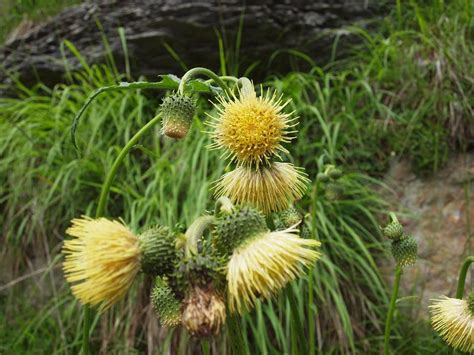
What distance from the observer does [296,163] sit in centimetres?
267

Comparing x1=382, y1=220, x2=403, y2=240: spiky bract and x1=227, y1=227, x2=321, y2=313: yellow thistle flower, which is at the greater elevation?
x1=227, y1=227, x2=321, y2=313: yellow thistle flower

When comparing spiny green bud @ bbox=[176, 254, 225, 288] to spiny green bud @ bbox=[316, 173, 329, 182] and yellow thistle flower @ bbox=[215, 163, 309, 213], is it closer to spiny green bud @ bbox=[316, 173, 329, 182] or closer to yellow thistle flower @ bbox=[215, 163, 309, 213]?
yellow thistle flower @ bbox=[215, 163, 309, 213]

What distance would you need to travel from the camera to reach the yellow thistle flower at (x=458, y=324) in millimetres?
1035

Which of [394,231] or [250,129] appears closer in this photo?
[250,129]

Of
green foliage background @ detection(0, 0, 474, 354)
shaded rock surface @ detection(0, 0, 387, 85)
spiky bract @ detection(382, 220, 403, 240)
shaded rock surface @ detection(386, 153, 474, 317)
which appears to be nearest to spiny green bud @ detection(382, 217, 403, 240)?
spiky bract @ detection(382, 220, 403, 240)

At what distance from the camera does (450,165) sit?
2715 mm

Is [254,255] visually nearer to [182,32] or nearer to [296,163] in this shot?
[296,163]

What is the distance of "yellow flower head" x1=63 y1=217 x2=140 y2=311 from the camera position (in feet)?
2.39

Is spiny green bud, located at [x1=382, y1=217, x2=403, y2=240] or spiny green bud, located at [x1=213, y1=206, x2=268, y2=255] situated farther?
spiny green bud, located at [x1=382, y1=217, x2=403, y2=240]

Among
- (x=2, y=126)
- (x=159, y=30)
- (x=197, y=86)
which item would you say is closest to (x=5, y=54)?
(x=2, y=126)

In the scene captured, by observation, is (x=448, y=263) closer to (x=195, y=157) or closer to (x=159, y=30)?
(x=195, y=157)

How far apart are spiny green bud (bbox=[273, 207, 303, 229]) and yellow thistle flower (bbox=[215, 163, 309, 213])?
109 mm

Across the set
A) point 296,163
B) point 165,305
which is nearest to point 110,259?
point 165,305

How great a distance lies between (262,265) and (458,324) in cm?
52
